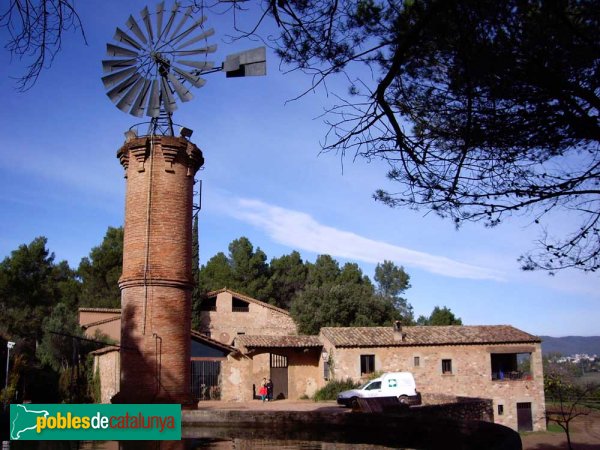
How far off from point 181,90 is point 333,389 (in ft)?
63.8

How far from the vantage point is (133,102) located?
46.3 ft

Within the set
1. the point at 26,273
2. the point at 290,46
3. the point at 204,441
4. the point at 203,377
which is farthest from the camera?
the point at 26,273

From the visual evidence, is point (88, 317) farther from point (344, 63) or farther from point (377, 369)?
point (344, 63)

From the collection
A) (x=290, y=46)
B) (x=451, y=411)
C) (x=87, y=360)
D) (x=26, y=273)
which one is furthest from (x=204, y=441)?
(x=26, y=273)

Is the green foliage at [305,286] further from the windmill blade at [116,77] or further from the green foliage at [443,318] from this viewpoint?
the windmill blade at [116,77]

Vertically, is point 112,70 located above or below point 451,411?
above

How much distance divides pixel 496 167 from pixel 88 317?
32.4 meters

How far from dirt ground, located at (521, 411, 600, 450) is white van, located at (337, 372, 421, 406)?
15.8 feet

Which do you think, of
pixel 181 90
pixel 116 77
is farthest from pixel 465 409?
pixel 116 77

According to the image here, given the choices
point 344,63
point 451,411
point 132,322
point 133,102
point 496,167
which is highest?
point 133,102

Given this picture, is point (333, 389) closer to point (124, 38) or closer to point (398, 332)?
point (398, 332)

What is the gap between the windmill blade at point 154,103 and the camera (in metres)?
14.1

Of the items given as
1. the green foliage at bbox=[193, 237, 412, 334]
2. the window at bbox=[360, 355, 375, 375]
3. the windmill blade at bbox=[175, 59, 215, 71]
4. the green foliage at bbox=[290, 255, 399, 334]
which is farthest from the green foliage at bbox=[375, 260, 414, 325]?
the windmill blade at bbox=[175, 59, 215, 71]

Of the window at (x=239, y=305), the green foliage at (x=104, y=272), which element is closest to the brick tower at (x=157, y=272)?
the window at (x=239, y=305)
